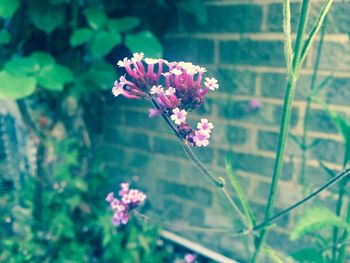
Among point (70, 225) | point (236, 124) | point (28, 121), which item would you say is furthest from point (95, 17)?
point (70, 225)

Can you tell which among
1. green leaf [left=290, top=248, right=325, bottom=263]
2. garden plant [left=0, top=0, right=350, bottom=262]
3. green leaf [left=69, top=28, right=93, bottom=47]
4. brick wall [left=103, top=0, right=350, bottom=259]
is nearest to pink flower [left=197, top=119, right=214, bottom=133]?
garden plant [left=0, top=0, right=350, bottom=262]

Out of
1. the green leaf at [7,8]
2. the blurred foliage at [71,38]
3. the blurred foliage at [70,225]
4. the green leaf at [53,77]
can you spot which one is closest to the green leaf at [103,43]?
the blurred foliage at [71,38]

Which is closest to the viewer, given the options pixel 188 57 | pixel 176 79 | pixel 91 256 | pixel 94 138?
pixel 176 79

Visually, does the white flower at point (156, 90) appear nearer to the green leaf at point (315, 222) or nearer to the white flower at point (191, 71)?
the white flower at point (191, 71)

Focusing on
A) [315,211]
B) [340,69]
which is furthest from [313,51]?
[315,211]

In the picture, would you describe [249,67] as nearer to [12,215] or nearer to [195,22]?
[195,22]

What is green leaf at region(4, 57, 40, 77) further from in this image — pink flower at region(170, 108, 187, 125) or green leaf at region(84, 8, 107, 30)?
pink flower at region(170, 108, 187, 125)

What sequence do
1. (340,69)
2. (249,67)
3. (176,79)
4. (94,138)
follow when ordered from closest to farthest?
(176,79) < (340,69) < (249,67) < (94,138)

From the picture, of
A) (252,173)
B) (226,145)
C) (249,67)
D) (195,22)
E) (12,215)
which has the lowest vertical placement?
(12,215)
